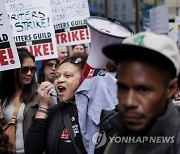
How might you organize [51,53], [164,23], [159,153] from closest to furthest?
1. [159,153]
2. [51,53]
3. [164,23]

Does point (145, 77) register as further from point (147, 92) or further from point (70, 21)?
point (70, 21)

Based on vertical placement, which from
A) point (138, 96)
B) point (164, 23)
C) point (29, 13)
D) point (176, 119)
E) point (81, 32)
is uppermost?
point (138, 96)

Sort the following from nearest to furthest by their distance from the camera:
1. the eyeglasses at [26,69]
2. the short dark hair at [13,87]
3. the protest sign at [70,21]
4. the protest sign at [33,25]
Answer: the short dark hair at [13,87] → the eyeglasses at [26,69] → the protest sign at [33,25] → the protest sign at [70,21]

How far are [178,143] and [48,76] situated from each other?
3.70m

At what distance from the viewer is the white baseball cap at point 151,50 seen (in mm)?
1764

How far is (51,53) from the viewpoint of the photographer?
511 cm

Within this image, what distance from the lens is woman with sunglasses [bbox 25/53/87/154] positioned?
126 inches

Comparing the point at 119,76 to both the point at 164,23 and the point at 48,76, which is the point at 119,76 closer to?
the point at 48,76

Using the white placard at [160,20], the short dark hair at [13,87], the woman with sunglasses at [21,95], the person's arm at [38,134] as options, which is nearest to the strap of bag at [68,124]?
the person's arm at [38,134]

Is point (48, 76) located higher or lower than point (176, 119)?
lower

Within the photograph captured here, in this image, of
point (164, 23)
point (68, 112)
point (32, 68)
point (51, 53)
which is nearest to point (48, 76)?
point (51, 53)

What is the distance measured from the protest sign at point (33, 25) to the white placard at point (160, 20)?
10.8 feet

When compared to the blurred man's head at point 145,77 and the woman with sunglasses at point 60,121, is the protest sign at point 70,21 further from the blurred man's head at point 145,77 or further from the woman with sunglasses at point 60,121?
the blurred man's head at point 145,77

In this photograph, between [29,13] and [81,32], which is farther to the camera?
[81,32]
